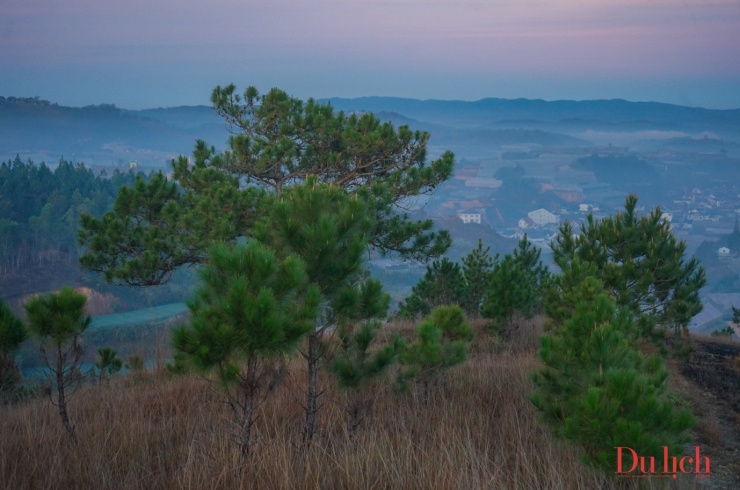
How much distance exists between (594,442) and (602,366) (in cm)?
71

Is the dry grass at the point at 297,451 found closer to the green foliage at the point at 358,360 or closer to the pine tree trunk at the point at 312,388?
the pine tree trunk at the point at 312,388

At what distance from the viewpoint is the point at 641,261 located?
9.66 metres

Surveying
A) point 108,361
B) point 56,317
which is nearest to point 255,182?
point 108,361

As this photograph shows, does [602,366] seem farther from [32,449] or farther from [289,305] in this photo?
[32,449]

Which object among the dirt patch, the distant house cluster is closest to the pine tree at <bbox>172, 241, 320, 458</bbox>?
the dirt patch

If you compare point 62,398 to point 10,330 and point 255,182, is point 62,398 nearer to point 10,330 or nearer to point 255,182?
point 10,330

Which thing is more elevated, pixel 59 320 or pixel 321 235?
pixel 321 235

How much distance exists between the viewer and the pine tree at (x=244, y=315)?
3592 millimetres

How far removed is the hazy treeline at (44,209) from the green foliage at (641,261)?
87.9 feet

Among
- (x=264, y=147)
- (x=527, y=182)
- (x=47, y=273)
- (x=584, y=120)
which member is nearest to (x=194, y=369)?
(x=264, y=147)

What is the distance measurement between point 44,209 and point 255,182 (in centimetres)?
2401

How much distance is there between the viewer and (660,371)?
13.9ft

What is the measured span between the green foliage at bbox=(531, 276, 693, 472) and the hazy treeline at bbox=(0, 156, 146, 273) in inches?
1195

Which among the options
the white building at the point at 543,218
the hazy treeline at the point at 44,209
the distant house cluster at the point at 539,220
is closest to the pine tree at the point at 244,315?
the hazy treeline at the point at 44,209
